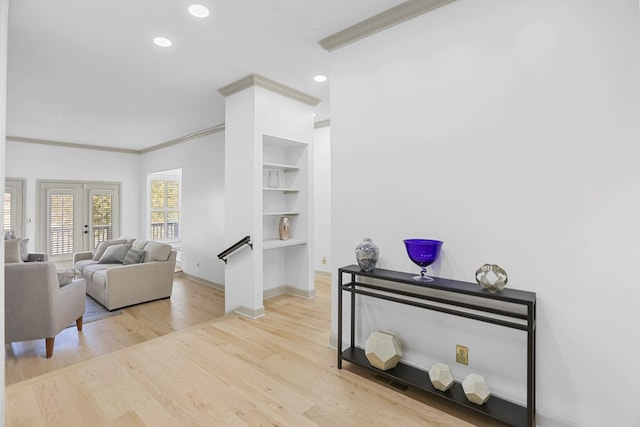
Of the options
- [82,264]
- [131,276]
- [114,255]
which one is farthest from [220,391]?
[82,264]

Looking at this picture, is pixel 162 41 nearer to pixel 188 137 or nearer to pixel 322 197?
pixel 322 197

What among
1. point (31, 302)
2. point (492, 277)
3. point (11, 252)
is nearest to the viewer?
point (492, 277)

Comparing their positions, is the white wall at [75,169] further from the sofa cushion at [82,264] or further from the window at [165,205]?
the sofa cushion at [82,264]

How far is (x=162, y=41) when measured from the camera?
279cm

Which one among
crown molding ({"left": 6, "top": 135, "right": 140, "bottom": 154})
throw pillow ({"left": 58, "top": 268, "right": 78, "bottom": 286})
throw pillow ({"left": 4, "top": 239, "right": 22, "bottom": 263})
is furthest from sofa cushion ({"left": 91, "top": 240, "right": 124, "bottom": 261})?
crown molding ({"left": 6, "top": 135, "right": 140, "bottom": 154})

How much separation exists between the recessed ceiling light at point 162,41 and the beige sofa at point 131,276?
10.1 feet

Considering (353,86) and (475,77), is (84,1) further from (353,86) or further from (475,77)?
(475,77)

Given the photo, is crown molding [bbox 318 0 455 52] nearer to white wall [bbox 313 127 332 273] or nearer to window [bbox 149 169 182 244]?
white wall [bbox 313 127 332 273]

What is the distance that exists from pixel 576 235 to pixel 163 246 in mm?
5021

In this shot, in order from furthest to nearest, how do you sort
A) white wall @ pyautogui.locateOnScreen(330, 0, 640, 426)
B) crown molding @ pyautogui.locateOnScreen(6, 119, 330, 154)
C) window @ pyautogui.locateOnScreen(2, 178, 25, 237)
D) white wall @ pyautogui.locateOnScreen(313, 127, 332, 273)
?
window @ pyautogui.locateOnScreen(2, 178, 25, 237), crown molding @ pyautogui.locateOnScreen(6, 119, 330, 154), white wall @ pyautogui.locateOnScreen(313, 127, 332, 273), white wall @ pyautogui.locateOnScreen(330, 0, 640, 426)

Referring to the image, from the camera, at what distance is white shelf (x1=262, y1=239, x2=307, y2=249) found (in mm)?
3820

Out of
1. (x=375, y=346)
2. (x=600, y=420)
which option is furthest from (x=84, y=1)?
(x=600, y=420)

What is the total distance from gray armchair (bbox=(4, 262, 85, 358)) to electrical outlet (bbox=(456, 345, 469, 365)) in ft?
11.5

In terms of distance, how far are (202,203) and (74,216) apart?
3.31 m
